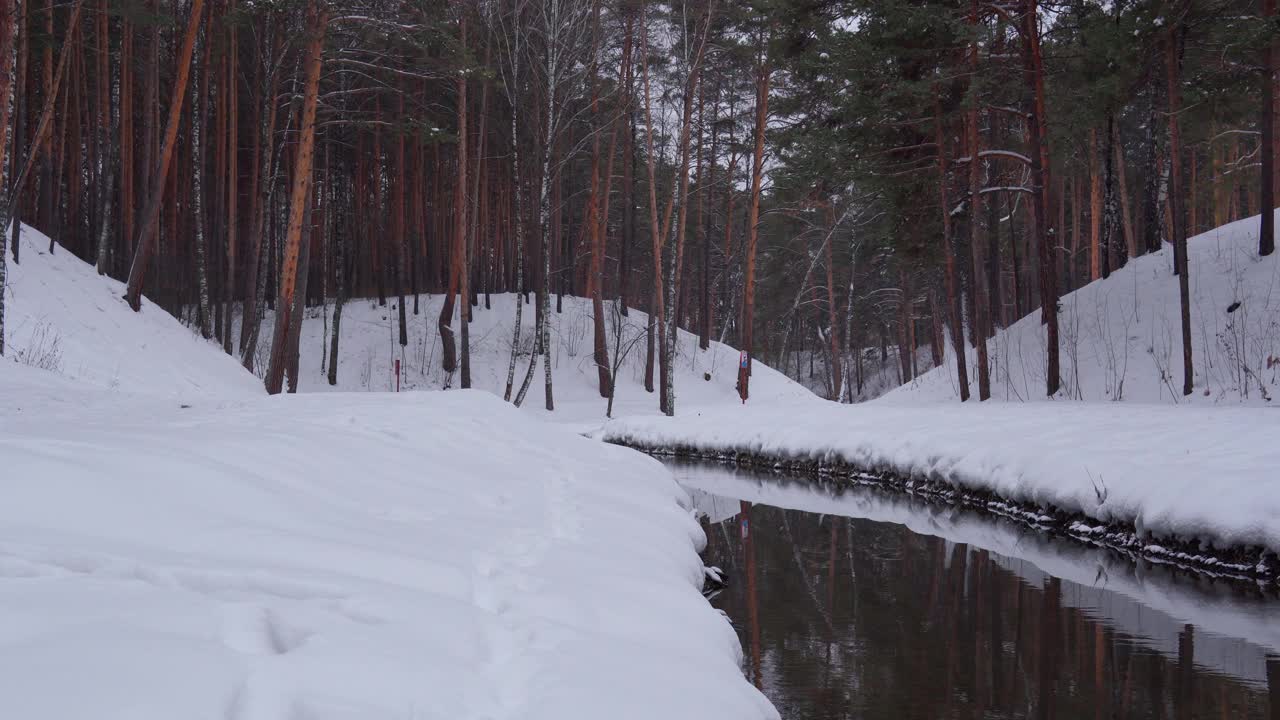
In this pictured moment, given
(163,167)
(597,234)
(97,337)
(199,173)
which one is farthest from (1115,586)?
(199,173)

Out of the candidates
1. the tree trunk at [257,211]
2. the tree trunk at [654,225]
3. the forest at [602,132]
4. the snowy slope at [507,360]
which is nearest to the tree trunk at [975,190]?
the forest at [602,132]

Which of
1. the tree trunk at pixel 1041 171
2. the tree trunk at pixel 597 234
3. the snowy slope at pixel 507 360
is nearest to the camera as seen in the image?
the tree trunk at pixel 1041 171

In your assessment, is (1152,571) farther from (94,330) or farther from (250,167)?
(250,167)

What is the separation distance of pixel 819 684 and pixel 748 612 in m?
1.32

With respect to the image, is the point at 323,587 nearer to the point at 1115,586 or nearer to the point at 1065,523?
the point at 1115,586

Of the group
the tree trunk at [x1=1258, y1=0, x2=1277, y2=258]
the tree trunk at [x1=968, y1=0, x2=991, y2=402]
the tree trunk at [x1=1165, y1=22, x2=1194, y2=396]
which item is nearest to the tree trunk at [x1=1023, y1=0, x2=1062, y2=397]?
the tree trunk at [x1=968, y1=0, x2=991, y2=402]

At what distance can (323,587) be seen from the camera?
2508 millimetres

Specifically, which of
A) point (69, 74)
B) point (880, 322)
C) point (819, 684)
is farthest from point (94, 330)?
point (880, 322)

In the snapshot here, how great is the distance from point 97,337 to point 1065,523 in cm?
1481

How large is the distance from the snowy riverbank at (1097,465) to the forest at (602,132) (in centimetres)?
A: 352

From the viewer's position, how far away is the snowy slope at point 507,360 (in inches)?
922

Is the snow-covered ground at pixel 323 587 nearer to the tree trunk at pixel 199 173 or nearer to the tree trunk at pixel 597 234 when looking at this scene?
the tree trunk at pixel 199 173

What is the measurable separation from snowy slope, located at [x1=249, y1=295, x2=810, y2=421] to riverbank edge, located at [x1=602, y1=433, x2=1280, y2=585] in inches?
367

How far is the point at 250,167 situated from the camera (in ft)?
83.1
